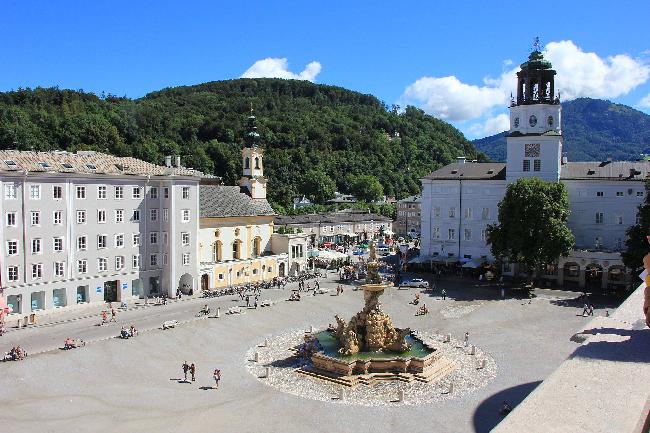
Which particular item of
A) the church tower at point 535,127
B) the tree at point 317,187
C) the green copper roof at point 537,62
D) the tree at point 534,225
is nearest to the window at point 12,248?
the tree at point 534,225

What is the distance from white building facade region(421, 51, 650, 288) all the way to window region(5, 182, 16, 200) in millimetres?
39932

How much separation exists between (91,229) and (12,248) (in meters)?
5.81

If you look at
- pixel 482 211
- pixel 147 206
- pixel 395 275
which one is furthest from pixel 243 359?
pixel 482 211

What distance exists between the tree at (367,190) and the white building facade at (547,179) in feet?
238

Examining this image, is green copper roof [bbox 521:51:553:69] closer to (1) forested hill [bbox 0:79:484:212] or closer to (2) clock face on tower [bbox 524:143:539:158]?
(2) clock face on tower [bbox 524:143:539:158]

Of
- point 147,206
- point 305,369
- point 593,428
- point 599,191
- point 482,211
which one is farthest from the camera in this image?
point 482,211

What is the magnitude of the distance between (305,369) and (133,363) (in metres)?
8.78

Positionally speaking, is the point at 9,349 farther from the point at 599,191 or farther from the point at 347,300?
the point at 599,191

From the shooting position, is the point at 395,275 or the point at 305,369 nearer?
the point at 305,369

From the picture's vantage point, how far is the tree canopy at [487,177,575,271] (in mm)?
49406

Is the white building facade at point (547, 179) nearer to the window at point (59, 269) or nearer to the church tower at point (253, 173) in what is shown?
the church tower at point (253, 173)

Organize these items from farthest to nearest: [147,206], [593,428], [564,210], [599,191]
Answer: [599,191], [564,210], [147,206], [593,428]

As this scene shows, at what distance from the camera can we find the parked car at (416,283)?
5373 centimetres

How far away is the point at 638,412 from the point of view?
7.45 m
